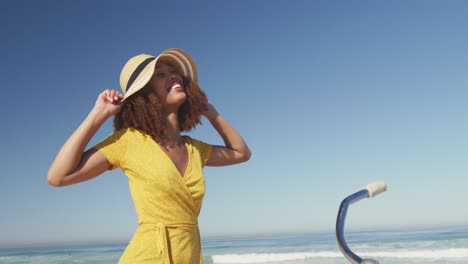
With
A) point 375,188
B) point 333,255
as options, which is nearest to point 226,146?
point 375,188

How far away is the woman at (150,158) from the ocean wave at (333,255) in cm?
1169

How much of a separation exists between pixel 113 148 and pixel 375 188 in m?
1.08

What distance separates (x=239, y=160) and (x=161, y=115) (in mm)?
514

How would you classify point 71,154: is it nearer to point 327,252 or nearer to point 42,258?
point 327,252

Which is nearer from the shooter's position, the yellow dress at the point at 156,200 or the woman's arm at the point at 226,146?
the yellow dress at the point at 156,200

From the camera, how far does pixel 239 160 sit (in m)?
2.52

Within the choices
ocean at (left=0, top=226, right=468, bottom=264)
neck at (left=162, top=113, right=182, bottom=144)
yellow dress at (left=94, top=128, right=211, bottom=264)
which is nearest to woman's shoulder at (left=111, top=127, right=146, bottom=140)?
yellow dress at (left=94, top=128, right=211, bottom=264)

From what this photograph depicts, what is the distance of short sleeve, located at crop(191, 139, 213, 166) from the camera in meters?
2.32

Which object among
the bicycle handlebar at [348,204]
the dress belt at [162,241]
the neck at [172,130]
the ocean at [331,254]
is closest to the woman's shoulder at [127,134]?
the neck at [172,130]

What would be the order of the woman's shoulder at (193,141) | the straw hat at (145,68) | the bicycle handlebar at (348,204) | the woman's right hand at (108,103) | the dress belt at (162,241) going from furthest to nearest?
1. the woman's shoulder at (193,141)
2. the straw hat at (145,68)
3. the woman's right hand at (108,103)
4. the dress belt at (162,241)
5. the bicycle handlebar at (348,204)

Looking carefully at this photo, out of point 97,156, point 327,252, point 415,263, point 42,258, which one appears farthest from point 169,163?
point 42,258

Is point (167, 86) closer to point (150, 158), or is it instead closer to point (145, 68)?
point (145, 68)

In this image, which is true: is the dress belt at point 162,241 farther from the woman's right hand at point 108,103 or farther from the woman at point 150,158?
the woman's right hand at point 108,103

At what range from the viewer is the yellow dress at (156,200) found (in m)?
1.97
